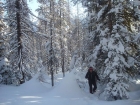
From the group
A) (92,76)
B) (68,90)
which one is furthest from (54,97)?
(92,76)

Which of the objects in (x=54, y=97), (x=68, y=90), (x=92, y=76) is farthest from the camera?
(x=92, y=76)

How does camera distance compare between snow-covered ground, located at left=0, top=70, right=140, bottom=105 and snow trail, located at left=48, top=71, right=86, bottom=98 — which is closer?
snow-covered ground, located at left=0, top=70, right=140, bottom=105

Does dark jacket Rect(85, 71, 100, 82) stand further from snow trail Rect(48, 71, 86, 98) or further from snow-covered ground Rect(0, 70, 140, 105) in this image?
snow trail Rect(48, 71, 86, 98)

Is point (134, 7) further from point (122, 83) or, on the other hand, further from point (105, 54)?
point (122, 83)

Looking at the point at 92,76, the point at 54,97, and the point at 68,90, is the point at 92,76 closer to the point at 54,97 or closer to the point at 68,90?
the point at 68,90

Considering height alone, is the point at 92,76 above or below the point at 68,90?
above

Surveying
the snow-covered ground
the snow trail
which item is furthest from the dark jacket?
the snow trail

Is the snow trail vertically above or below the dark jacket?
below

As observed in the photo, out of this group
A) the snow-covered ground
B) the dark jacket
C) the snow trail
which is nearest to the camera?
the snow-covered ground

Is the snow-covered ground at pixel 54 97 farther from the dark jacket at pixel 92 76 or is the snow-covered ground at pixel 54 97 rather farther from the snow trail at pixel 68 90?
the dark jacket at pixel 92 76

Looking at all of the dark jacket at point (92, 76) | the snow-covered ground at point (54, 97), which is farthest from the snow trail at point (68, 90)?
the dark jacket at point (92, 76)

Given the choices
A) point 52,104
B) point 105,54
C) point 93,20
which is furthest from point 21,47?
point 52,104

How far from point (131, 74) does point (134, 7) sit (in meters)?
4.46

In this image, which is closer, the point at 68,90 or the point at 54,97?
the point at 54,97
